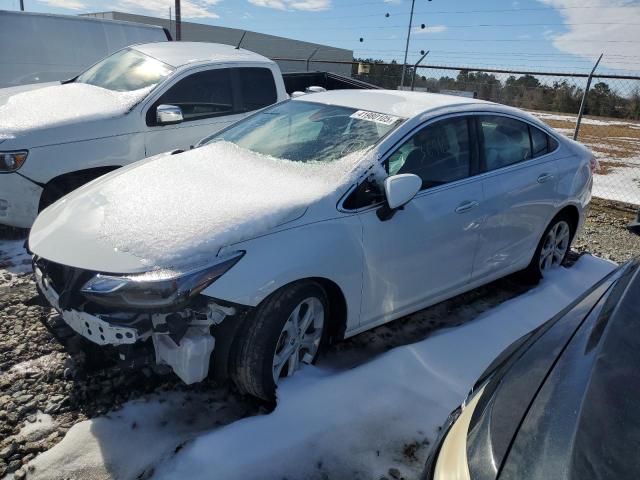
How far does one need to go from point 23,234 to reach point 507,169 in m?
4.39

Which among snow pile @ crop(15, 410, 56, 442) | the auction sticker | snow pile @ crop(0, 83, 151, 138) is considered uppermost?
the auction sticker

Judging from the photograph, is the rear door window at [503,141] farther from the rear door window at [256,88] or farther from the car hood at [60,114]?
the car hood at [60,114]

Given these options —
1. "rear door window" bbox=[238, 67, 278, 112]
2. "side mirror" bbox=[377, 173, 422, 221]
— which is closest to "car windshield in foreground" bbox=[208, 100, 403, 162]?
"side mirror" bbox=[377, 173, 422, 221]

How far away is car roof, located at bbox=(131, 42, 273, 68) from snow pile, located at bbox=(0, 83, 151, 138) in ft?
2.13

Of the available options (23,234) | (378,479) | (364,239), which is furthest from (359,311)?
(23,234)

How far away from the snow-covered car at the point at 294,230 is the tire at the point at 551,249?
242mm

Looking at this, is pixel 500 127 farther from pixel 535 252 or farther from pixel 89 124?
pixel 89 124

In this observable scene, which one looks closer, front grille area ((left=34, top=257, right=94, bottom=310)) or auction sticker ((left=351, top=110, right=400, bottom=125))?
front grille area ((left=34, top=257, right=94, bottom=310))

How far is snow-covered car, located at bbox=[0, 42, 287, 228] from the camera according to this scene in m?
4.16

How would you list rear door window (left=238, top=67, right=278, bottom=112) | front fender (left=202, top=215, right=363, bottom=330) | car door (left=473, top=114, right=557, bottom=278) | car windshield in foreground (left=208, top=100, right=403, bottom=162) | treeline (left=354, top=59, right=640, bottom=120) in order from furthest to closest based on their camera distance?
treeline (left=354, top=59, right=640, bottom=120) → rear door window (left=238, top=67, right=278, bottom=112) → car door (left=473, top=114, right=557, bottom=278) → car windshield in foreground (left=208, top=100, right=403, bottom=162) → front fender (left=202, top=215, right=363, bottom=330)

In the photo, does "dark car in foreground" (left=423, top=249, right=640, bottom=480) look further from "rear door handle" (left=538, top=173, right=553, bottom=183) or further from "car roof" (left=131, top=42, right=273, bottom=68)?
"car roof" (left=131, top=42, right=273, bottom=68)

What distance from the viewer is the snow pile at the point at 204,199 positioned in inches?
89.7

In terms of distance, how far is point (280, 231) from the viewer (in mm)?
2410

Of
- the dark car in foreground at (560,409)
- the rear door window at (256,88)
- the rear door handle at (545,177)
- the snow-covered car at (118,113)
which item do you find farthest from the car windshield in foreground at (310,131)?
the rear door window at (256,88)
